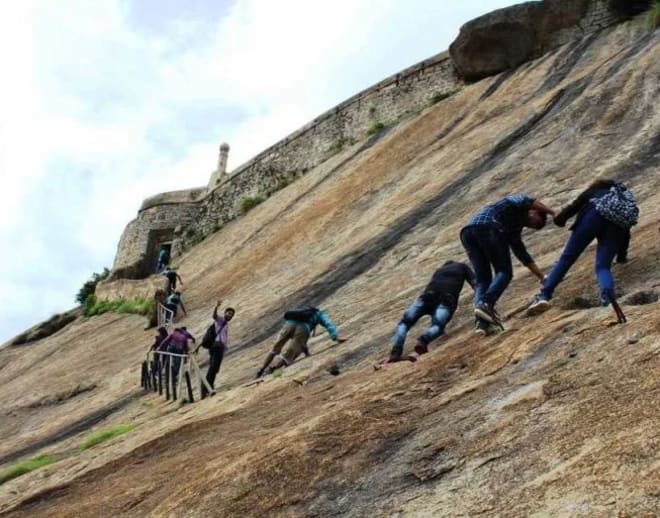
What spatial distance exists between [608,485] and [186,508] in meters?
2.57

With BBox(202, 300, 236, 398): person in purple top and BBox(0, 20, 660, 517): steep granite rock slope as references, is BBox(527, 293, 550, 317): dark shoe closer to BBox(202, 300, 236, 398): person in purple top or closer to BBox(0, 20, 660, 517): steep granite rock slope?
BBox(0, 20, 660, 517): steep granite rock slope

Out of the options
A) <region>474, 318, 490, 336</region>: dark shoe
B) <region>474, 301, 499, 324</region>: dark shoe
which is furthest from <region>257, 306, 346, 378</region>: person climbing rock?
<region>474, 301, 499, 324</region>: dark shoe

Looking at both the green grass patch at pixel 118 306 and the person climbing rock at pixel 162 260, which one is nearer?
the green grass patch at pixel 118 306

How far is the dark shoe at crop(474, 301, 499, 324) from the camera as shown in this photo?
20.8 ft

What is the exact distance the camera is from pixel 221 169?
2891 cm

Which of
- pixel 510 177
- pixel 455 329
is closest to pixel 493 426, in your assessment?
pixel 455 329

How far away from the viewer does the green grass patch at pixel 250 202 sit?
23.9 metres

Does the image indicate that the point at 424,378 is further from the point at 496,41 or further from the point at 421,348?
the point at 496,41

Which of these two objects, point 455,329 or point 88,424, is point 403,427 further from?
point 88,424

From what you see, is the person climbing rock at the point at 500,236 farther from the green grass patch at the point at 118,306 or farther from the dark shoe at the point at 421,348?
the green grass patch at the point at 118,306

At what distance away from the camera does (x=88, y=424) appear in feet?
36.6

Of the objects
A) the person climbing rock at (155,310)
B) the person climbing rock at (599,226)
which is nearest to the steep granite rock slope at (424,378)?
the person climbing rock at (599,226)

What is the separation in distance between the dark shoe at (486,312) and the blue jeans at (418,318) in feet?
2.20

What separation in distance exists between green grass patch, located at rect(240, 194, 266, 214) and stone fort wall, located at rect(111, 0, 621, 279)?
15.1 inches
